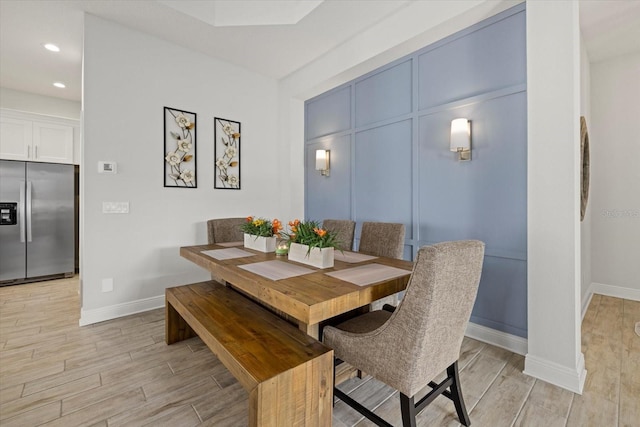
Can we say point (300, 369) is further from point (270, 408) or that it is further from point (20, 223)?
point (20, 223)

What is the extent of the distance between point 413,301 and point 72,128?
18.4 ft

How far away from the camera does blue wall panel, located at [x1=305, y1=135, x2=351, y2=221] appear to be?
3.56 m

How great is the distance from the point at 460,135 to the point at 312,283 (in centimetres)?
179

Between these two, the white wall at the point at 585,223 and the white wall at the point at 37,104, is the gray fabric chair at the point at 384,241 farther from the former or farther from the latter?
the white wall at the point at 37,104

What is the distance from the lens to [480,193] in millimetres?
2381

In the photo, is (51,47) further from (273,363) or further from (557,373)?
(557,373)

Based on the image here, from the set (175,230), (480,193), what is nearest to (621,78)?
(480,193)

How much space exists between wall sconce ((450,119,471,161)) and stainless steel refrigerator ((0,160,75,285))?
17.1 ft

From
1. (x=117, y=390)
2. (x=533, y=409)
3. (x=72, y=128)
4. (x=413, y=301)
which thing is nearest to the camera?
(x=413, y=301)

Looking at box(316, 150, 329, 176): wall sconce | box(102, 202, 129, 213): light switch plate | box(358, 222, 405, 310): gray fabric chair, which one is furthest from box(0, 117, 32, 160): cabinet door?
box(358, 222, 405, 310): gray fabric chair

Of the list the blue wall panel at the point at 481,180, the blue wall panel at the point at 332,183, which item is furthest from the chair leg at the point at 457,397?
the blue wall panel at the point at 332,183

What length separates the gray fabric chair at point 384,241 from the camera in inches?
90.2

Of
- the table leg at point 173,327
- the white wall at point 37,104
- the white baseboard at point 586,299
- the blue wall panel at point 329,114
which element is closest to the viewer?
the table leg at point 173,327

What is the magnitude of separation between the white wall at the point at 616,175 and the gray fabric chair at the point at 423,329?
3451 mm
